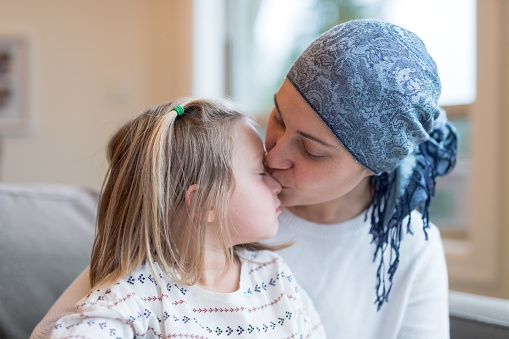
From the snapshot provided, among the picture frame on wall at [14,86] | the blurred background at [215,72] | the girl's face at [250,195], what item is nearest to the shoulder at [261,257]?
the girl's face at [250,195]

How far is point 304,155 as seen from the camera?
103 cm

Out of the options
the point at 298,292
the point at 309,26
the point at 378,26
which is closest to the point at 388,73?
Answer: the point at 378,26

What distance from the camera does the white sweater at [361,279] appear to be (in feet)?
3.84

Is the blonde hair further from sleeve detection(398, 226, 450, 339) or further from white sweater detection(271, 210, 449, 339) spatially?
sleeve detection(398, 226, 450, 339)

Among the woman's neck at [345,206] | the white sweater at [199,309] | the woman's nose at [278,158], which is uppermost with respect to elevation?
the woman's nose at [278,158]

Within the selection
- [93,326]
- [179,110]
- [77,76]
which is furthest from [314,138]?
[77,76]

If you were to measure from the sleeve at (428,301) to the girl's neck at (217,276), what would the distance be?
406 mm

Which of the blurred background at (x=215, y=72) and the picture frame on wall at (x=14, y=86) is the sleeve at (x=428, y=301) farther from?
the picture frame on wall at (x=14, y=86)

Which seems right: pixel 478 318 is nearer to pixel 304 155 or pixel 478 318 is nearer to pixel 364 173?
pixel 364 173

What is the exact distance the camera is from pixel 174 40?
3463 millimetres

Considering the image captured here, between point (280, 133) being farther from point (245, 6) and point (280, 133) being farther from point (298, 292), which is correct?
point (245, 6)

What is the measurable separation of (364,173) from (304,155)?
0.45 ft

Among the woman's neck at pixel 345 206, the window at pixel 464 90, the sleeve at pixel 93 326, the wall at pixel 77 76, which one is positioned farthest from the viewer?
the wall at pixel 77 76

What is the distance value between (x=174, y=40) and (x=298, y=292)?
2.64 meters
